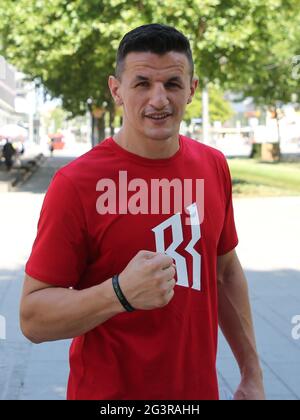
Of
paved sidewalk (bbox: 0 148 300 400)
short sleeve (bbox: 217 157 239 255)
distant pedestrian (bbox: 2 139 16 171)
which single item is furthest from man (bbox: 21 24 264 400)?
distant pedestrian (bbox: 2 139 16 171)

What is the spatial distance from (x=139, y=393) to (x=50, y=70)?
74.2ft

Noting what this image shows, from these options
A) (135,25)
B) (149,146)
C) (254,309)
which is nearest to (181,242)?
(149,146)

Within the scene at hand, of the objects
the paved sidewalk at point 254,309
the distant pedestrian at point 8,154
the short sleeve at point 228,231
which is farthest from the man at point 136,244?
the distant pedestrian at point 8,154

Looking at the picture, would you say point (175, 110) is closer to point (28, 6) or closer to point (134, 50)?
point (134, 50)

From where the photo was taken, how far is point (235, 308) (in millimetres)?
2727

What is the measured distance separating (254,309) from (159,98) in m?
6.11

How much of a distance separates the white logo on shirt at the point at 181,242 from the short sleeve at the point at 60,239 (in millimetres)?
192

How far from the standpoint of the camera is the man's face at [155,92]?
2.37m

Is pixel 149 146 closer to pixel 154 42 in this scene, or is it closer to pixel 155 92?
pixel 155 92

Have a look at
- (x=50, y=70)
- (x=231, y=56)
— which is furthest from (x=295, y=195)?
(x=50, y=70)

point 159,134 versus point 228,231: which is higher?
point 159,134

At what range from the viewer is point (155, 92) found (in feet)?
7.80

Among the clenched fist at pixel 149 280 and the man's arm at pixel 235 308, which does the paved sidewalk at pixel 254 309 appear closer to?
the man's arm at pixel 235 308
